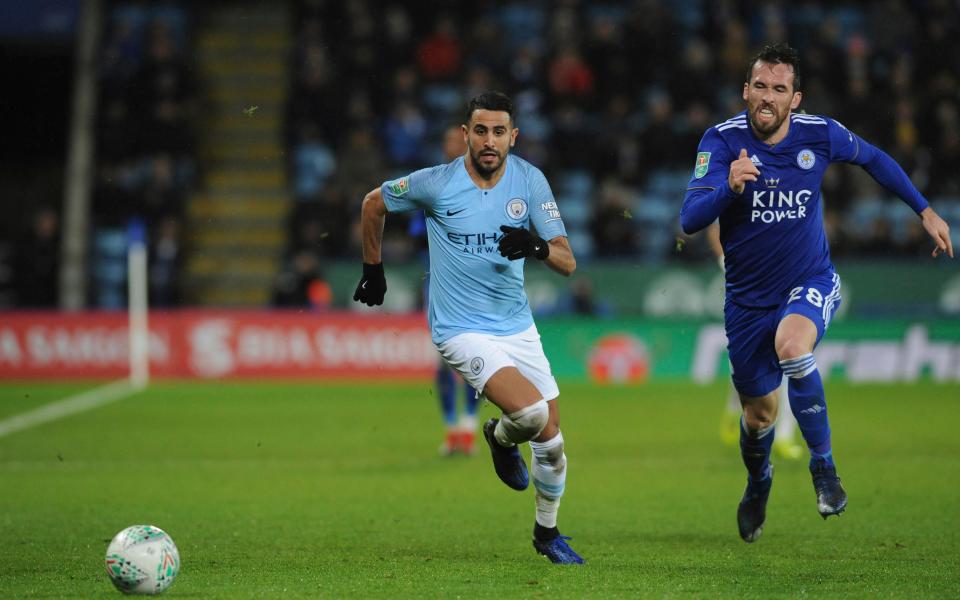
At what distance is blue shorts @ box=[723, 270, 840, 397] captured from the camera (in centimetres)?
735

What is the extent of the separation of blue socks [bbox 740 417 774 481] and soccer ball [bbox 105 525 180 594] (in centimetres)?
343

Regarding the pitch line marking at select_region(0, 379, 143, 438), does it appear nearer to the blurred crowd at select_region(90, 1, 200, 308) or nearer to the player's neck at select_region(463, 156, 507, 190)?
the blurred crowd at select_region(90, 1, 200, 308)

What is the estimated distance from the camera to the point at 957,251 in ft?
67.0

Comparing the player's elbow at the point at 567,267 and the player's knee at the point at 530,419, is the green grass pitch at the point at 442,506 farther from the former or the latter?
the player's elbow at the point at 567,267

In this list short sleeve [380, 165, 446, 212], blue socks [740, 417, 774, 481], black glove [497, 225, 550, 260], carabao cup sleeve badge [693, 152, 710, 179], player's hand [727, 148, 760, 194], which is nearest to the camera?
player's hand [727, 148, 760, 194]

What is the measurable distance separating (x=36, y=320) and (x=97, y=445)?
7031 millimetres

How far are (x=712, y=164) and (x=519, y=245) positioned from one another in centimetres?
120

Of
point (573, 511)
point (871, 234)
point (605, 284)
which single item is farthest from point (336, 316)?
point (573, 511)

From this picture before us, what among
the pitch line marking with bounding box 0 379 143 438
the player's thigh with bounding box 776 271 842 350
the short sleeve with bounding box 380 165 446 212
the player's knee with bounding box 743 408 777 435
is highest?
the short sleeve with bounding box 380 165 446 212

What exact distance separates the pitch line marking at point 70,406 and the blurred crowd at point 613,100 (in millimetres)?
3516

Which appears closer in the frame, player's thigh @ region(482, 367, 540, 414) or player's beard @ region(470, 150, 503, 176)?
player's thigh @ region(482, 367, 540, 414)

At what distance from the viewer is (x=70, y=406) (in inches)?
663

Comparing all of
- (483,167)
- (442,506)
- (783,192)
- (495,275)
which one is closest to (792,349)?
(783,192)

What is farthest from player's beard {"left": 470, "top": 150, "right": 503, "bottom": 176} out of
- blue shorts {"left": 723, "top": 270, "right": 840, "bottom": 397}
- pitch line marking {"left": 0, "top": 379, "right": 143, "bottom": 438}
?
pitch line marking {"left": 0, "top": 379, "right": 143, "bottom": 438}
